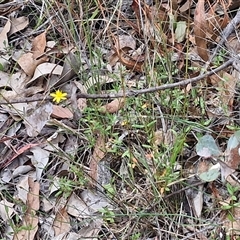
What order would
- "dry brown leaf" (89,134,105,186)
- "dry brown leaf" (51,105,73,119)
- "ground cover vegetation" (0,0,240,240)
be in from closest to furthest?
"ground cover vegetation" (0,0,240,240) < "dry brown leaf" (89,134,105,186) < "dry brown leaf" (51,105,73,119)

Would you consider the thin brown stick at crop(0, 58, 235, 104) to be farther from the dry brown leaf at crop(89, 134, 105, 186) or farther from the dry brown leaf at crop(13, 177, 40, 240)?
the dry brown leaf at crop(13, 177, 40, 240)

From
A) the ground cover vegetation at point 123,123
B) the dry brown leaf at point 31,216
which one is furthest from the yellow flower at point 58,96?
the dry brown leaf at point 31,216

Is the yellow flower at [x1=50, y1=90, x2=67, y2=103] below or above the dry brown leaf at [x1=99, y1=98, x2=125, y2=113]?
above

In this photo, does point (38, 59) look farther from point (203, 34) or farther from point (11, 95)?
point (203, 34)

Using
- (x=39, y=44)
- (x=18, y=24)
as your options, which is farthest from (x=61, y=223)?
(x=18, y=24)

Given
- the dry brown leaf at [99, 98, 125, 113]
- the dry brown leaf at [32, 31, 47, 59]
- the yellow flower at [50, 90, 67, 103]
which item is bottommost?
the dry brown leaf at [99, 98, 125, 113]

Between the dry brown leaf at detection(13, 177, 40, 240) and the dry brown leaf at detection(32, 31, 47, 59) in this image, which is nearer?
the dry brown leaf at detection(13, 177, 40, 240)

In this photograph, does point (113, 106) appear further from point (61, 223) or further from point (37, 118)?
point (61, 223)

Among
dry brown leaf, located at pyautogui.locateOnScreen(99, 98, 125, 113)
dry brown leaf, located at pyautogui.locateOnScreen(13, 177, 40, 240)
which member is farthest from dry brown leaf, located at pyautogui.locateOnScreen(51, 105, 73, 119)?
dry brown leaf, located at pyautogui.locateOnScreen(13, 177, 40, 240)
